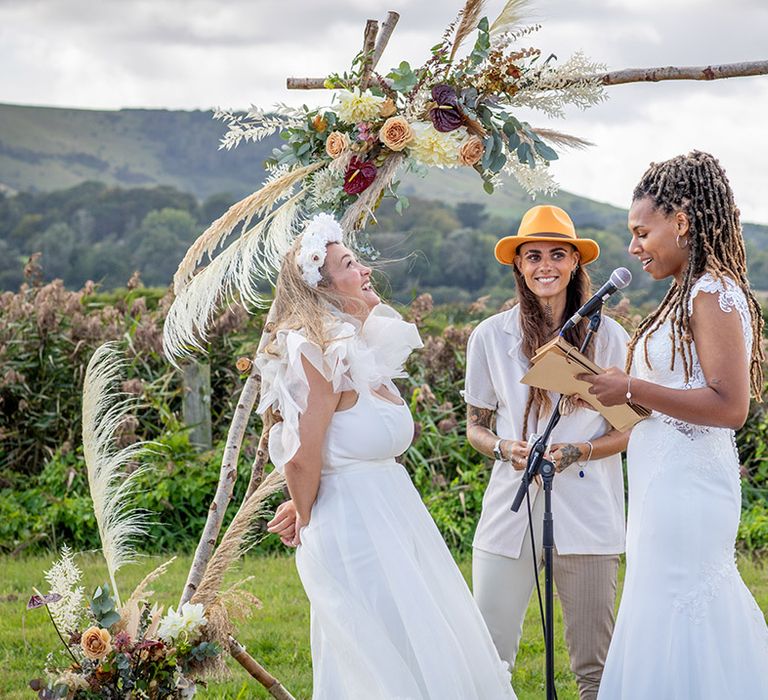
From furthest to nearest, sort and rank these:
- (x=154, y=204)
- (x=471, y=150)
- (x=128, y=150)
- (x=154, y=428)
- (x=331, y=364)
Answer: (x=128, y=150), (x=154, y=204), (x=154, y=428), (x=471, y=150), (x=331, y=364)

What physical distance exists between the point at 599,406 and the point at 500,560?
0.84 metres

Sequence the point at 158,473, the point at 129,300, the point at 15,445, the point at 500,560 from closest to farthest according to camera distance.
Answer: the point at 500,560, the point at 158,473, the point at 15,445, the point at 129,300

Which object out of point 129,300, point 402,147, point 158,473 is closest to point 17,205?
point 129,300

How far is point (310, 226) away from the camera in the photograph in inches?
149

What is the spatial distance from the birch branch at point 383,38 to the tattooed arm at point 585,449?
1.63 metres

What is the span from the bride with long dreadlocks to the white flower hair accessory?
Result: 1004 millimetres

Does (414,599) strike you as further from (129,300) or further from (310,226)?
(129,300)

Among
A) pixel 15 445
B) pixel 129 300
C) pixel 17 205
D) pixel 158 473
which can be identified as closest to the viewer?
pixel 158 473

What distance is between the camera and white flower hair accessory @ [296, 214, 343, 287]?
146 inches

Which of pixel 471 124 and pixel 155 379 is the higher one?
pixel 471 124

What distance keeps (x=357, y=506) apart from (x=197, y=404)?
16.7 feet

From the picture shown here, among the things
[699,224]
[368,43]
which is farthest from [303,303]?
[699,224]

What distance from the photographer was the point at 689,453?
11.0 ft

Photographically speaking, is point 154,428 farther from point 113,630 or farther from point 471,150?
point 471,150
